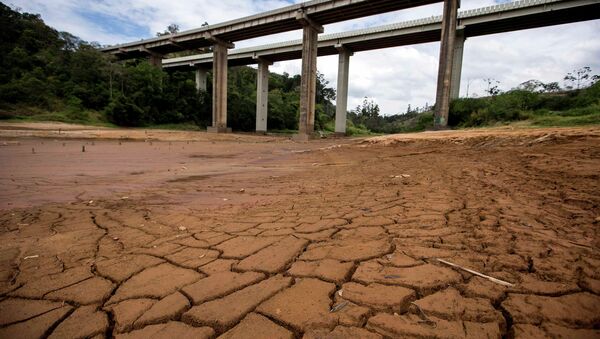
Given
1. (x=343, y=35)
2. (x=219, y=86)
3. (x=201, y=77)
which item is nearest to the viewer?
(x=343, y=35)

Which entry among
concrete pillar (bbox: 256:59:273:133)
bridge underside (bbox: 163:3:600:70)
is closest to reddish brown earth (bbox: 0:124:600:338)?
bridge underside (bbox: 163:3:600:70)

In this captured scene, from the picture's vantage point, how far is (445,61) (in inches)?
636

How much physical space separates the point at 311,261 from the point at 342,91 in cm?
2705

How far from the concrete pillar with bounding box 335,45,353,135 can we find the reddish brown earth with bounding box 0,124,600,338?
23589mm

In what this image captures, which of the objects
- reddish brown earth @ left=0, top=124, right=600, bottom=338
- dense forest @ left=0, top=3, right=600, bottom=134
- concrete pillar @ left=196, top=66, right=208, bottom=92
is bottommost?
reddish brown earth @ left=0, top=124, right=600, bottom=338

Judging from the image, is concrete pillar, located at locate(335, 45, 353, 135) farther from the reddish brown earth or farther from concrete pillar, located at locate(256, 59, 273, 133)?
the reddish brown earth

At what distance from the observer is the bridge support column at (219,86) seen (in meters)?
25.8

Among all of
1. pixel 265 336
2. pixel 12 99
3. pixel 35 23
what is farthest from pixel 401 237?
pixel 35 23

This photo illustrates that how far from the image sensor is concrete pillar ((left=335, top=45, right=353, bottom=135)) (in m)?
27.2

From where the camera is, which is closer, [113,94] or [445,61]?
[445,61]

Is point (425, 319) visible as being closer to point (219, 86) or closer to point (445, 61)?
point (445, 61)

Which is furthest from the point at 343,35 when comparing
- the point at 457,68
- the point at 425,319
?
the point at 425,319

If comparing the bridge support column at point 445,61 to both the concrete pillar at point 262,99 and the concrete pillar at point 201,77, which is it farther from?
the concrete pillar at point 201,77

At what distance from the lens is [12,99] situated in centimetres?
2198
